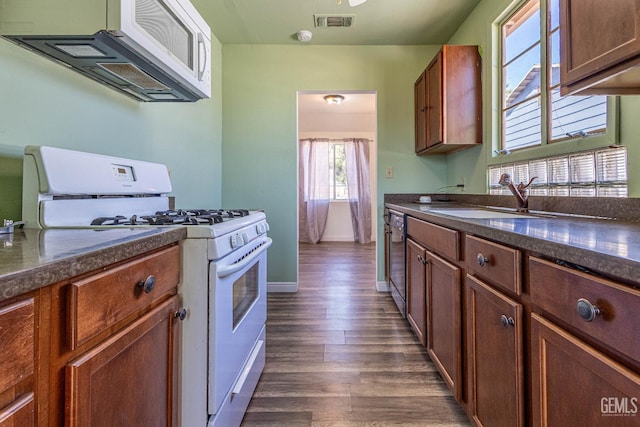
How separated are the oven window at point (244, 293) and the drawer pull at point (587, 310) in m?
1.04

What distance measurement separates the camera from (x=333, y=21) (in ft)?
8.85

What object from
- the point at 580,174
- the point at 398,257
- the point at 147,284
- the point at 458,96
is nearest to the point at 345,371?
the point at 398,257

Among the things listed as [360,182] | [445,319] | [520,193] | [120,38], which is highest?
[360,182]

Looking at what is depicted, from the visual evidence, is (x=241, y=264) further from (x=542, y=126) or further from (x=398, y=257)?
(x=542, y=126)

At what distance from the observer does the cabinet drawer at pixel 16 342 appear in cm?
45

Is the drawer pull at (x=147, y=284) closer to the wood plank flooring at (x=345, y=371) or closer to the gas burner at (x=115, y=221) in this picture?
the gas burner at (x=115, y=221)

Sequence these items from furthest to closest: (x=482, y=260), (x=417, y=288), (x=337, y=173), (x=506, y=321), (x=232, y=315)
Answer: (x=337, y=173)
(x=417, y=288)
(x=232, y=315)
(x=482, y=260)
(x=506, y=321)

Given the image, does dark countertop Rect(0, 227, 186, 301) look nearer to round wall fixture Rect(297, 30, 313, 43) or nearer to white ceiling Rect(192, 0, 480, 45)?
white ceiling Rect(192, 0, 480, 45)

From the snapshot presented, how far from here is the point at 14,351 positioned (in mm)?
467

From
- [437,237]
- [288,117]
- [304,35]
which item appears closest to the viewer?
[437,237]

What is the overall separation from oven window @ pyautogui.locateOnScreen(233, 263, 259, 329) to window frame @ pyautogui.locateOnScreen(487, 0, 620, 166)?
162 cm

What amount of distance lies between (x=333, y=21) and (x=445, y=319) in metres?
2.50

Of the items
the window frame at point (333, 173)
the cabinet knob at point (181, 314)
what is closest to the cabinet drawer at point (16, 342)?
the cabinet knob at point (181, 314)

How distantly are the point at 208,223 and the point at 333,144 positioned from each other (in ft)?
17.7
